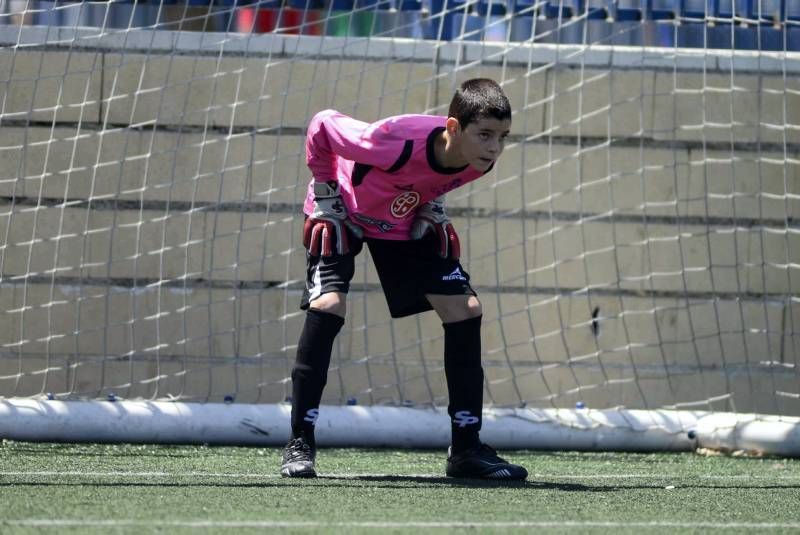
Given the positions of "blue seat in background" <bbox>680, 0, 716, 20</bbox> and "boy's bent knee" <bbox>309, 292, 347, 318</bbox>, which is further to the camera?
"blue seat in background" <bbox>680, 0, 716, 20</bbox>

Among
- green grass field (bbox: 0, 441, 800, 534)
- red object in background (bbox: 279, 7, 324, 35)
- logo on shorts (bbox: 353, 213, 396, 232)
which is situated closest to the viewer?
green grass field (bbox: 0, 441, 800, 534)

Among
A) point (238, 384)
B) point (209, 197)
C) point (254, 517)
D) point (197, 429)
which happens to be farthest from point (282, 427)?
point (254, 517)

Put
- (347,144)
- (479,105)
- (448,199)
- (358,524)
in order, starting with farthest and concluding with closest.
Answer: (448,199) < (347,144) < (479,105) < (358,524)

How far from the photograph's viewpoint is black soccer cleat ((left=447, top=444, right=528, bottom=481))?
Result: 4.07 meters

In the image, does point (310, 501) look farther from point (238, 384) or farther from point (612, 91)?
point (612, 91)

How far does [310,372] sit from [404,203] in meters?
0.61

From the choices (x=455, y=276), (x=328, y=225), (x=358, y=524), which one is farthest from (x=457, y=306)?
(x=358, y=524)

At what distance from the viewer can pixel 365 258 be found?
6.12m

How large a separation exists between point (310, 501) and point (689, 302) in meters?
3.25

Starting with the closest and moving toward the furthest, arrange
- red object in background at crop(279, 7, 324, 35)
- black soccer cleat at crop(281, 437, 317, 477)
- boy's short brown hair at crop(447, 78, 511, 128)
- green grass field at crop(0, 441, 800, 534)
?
green grass field at crop(0, 441, 800, 534) → boy's short brown hair at crop(447, 78, 511, 128) → black soccer cleat at crop(281, 437, 317, 477) → red object in background at crop(279, 7, 324, 35)

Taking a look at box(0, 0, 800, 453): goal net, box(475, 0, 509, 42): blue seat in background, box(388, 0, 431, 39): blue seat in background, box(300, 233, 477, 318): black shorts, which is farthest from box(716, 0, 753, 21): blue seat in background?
box(300, 233, 477, 318): black shorts

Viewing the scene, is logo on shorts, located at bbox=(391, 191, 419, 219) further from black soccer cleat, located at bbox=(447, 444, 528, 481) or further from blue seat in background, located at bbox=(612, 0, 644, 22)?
blue seat in background, located at bbox=(612, 0, 644, 22)

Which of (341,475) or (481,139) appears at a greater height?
(481,139)

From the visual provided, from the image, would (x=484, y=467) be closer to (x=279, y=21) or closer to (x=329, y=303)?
(x=329, y=303)
